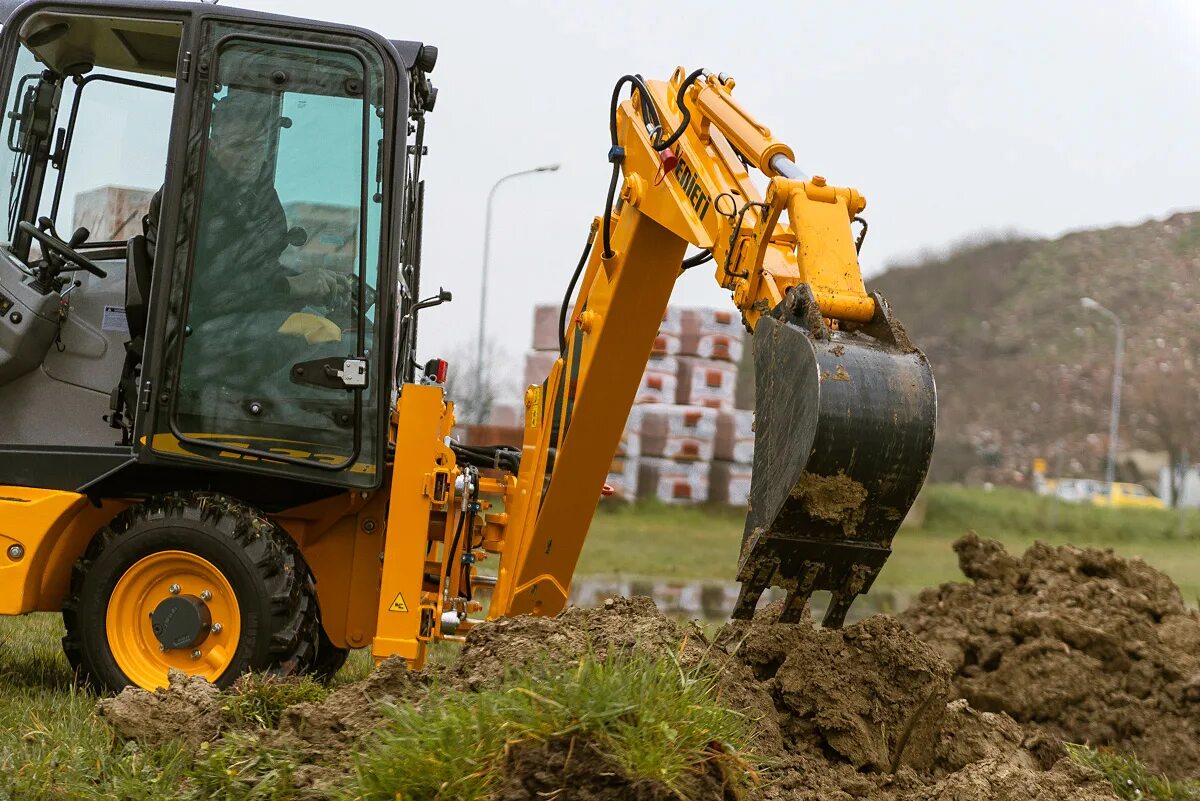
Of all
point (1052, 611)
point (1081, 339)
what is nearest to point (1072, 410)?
point (1081, 339)

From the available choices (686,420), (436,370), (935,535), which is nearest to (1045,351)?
(935,535)

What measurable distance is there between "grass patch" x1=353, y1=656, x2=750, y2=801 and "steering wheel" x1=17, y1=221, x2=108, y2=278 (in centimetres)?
308

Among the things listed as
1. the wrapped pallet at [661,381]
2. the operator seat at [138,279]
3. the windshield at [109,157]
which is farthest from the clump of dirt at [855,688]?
the wrapped pallet at [661,381]

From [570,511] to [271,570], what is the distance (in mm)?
1422

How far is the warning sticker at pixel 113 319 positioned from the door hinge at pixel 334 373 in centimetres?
87

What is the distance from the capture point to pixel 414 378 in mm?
7023

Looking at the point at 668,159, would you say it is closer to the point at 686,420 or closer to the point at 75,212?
the point at 75,212

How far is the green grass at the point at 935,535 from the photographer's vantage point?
14.7 m

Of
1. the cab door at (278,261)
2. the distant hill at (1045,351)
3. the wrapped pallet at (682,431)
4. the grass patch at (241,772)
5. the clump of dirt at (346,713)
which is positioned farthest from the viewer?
the distant hill at (1045,351)

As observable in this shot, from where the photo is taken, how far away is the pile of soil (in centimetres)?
365

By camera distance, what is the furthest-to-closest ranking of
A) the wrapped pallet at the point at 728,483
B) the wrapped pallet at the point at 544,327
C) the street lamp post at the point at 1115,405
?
the street lamp post at the point at 1115,405
the wrapped pallet at the point at 544,327
the wrapped pallet at the point at 728,483

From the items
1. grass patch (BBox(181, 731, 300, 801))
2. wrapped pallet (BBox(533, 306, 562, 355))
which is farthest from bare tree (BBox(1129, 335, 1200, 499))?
grass patch (BBox(181, 731, 300, 801))

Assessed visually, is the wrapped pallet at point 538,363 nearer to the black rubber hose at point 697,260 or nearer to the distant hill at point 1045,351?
the black rubber hose at point 697,260

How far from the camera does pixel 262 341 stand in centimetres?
532
